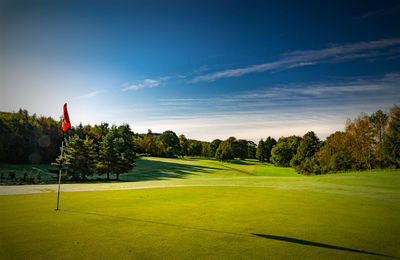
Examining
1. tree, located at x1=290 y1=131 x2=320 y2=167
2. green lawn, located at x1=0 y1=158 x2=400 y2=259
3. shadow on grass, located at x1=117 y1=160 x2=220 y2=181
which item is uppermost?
tree, located at x1=290 y1=131 x2=320 y2=167

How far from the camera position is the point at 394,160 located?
37781mm

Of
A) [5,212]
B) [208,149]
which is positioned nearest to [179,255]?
[5,212]

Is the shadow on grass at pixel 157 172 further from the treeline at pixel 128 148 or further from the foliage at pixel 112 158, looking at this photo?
the treeline at pixel 128 148

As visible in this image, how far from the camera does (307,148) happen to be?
64438mm

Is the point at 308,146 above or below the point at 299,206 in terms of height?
above

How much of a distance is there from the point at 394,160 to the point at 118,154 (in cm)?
4751

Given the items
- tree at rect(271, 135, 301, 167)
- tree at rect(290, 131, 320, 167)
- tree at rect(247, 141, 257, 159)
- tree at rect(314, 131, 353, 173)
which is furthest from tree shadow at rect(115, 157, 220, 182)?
tree at rect(247, 141, 257, 159)

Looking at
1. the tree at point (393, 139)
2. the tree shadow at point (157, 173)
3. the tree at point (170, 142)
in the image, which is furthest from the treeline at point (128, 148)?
the tree at point (170, 142)

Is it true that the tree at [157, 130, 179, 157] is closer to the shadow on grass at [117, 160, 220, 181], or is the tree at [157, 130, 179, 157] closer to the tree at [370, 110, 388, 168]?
the shadow on grass at [117, 160, 220, 181]

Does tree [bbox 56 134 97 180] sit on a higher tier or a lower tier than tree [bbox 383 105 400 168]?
lower

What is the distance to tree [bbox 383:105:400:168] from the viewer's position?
3681 cm

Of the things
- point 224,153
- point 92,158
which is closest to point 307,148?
point 224,153

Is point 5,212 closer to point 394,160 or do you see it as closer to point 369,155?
point 394,160

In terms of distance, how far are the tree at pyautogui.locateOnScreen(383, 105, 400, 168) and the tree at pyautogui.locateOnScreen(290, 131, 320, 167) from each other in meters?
24.7
